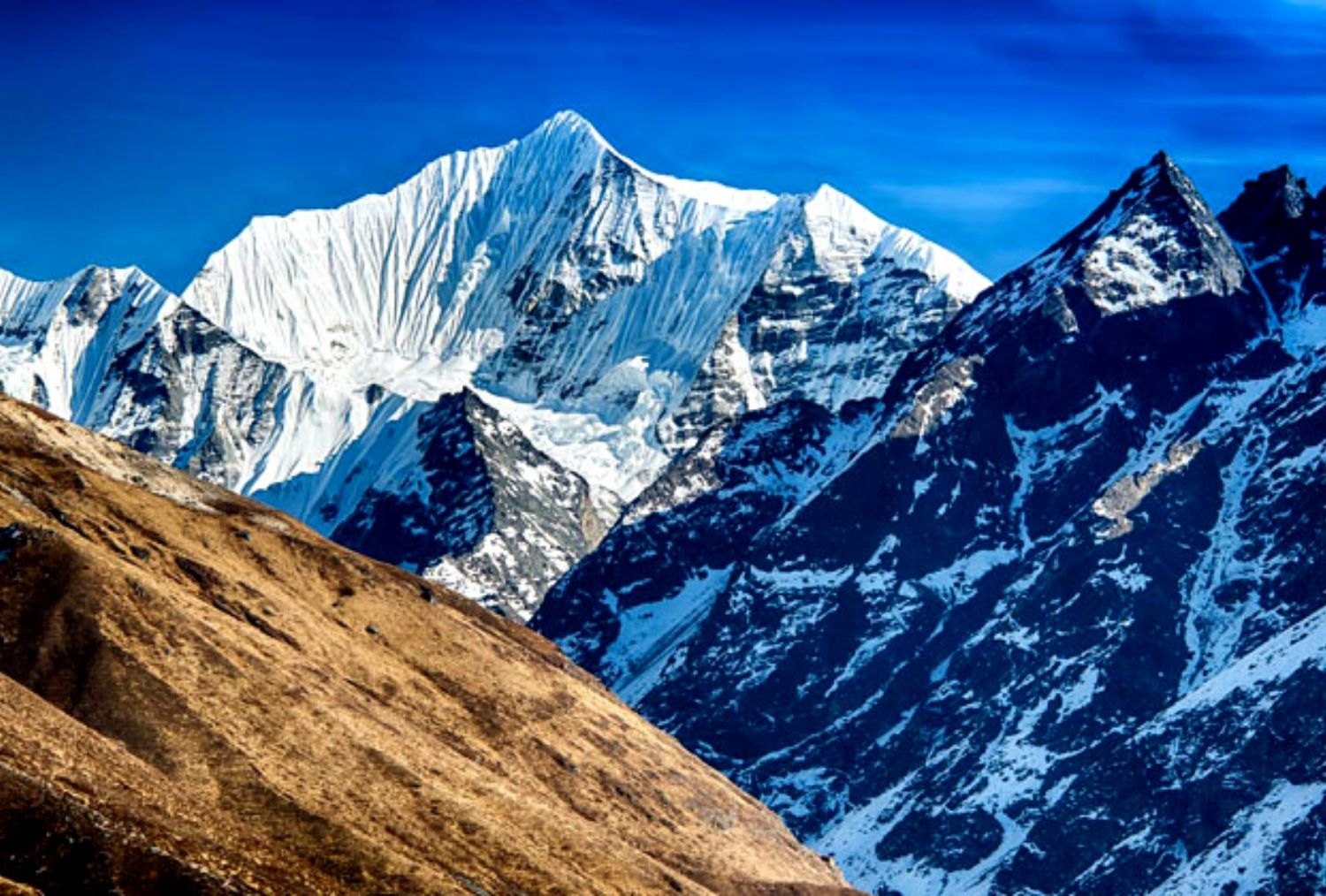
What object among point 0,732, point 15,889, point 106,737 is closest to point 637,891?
point 106,737

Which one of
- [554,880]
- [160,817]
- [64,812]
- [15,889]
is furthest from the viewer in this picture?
[554,880]

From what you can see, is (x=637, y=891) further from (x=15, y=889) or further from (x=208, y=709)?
(x=15, y=889)

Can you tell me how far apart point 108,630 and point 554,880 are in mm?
39891

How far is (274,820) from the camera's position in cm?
16688

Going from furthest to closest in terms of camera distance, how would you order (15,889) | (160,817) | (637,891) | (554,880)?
(637,891)
(554,880)
(160,817)
(15,889)

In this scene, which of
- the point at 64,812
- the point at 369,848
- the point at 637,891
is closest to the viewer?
the point at 64,812

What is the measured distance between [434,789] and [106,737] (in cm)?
3113

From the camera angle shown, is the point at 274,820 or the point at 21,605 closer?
the point at 274,820

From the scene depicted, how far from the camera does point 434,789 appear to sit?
196375 mm

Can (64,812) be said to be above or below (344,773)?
below

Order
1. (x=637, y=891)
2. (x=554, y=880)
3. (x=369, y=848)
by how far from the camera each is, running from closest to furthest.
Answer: (x=369, y=848) → (x=554, y=880) → (x=637, y=891)

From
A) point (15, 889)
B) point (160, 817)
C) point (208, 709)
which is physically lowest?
point (15, 889)

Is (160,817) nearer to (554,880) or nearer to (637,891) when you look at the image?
(554,880)

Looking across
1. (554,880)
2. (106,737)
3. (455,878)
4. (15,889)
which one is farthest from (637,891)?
(15,889)
